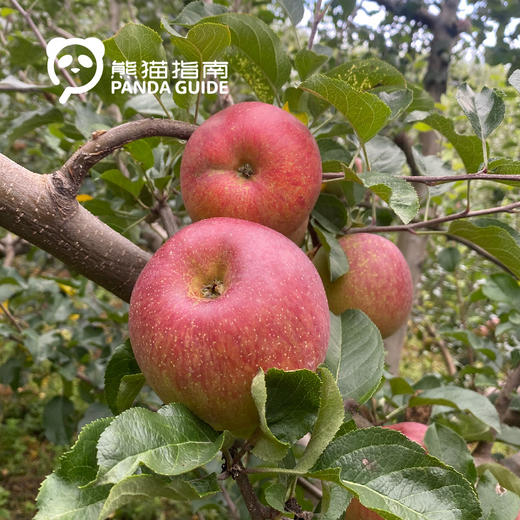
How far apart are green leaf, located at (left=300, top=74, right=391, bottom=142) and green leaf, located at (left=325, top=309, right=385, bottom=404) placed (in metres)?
0.27

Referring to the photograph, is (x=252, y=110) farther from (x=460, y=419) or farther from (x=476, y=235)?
(x=460, y=419)

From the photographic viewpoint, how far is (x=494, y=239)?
809 millimetres

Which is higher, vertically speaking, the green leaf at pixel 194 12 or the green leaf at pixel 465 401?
the green leaf at pixel 194 12

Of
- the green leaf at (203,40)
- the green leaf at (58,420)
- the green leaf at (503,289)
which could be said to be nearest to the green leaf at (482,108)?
the green leaf at (203,40)

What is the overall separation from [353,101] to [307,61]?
8.0 inches

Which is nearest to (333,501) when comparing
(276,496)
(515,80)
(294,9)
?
(276,496)

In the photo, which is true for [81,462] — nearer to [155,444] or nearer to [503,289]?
[155,444]

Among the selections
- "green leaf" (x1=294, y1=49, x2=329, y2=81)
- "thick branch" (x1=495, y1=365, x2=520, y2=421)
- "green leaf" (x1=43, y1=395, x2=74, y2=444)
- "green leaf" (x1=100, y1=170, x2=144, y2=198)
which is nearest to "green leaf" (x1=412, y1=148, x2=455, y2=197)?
"green leaf" (x1=294, y1=49, x2=329, y2=81)

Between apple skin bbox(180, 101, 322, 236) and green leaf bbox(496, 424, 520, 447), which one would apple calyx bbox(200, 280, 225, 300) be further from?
green leaf bbox(496, 424, 520, 447)

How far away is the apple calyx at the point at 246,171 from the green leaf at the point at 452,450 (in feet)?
1.48

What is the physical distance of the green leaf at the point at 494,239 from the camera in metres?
0.79

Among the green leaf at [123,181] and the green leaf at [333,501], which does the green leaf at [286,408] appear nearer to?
the green leaf at [333,501]

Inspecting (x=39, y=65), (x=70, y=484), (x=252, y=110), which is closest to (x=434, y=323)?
(x=39, y=65)

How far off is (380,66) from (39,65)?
1267 mm
